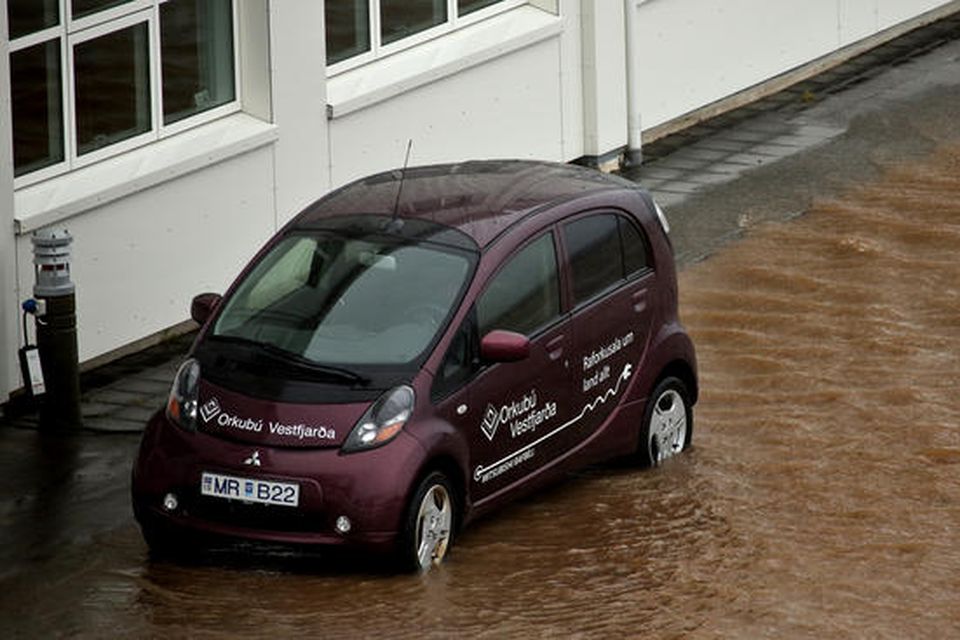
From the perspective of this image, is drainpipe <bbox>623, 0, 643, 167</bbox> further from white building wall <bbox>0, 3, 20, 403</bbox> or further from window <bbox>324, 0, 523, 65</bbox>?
white building wall <bbox>0, 3, 20, 403</bbox>

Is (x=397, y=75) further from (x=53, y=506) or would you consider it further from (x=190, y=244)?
(x=53, y=506)

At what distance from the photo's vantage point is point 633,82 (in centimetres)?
2020

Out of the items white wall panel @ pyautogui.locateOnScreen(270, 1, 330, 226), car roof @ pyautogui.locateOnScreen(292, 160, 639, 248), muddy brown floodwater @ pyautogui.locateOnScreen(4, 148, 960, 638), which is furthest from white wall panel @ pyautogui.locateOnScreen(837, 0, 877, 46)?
car roof @ pyautogui.locateOnScreen(292, 160, 639, 248)

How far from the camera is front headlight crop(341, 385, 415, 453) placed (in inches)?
456

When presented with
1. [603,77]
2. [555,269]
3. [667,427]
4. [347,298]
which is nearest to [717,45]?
[603,77]

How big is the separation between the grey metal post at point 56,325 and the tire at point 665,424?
3.51 m

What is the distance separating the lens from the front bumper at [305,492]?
11.5 metres

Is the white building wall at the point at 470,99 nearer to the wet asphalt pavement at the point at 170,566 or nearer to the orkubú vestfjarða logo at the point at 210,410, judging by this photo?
the wet asphalt pavement at the point at 170,566

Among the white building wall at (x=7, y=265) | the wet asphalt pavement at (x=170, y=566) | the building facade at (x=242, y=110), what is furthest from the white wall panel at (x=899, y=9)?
the white building wall at (x=7, y=265)

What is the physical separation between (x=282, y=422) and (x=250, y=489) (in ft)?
1.21

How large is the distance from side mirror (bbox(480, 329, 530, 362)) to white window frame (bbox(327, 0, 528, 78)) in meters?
Result: 5.91

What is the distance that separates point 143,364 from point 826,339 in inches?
180

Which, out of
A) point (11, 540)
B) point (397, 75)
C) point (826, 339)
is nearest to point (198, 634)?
point (11, 540)

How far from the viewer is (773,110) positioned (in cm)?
2214
